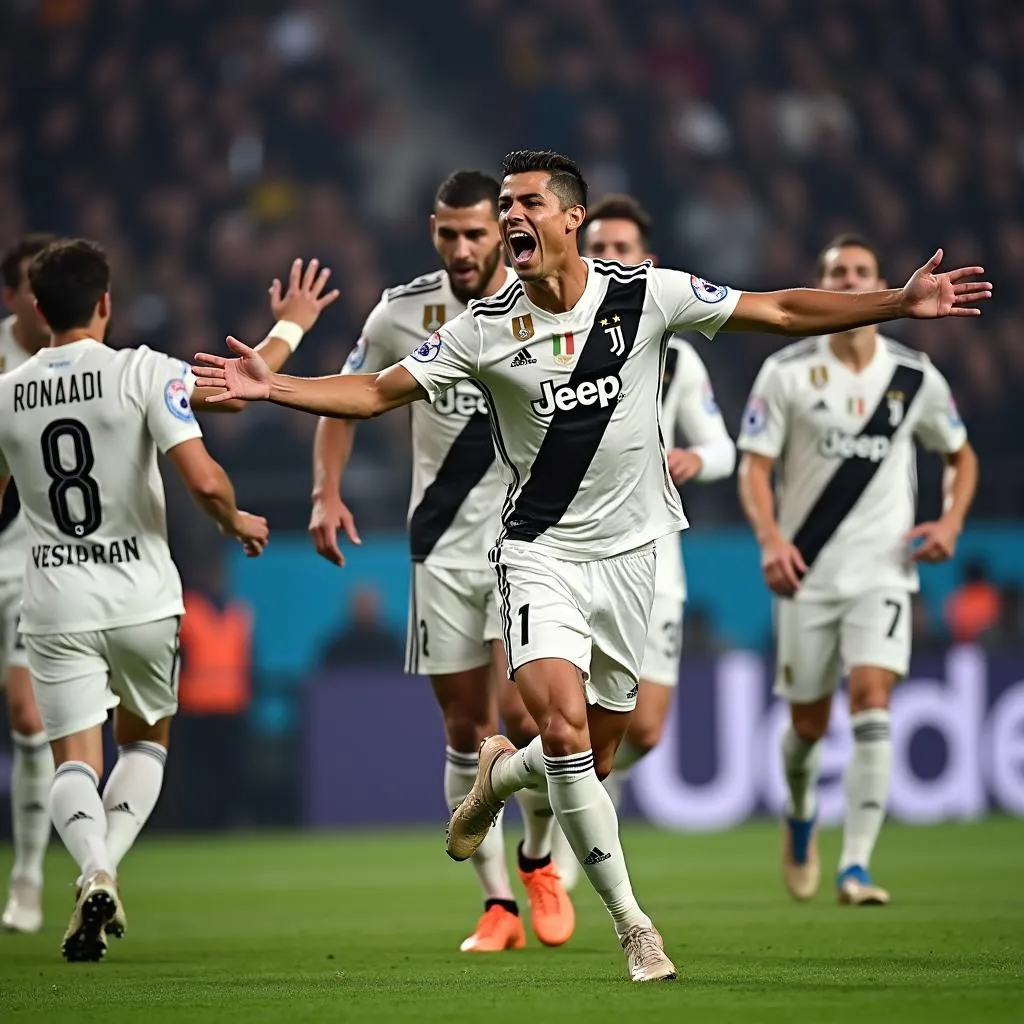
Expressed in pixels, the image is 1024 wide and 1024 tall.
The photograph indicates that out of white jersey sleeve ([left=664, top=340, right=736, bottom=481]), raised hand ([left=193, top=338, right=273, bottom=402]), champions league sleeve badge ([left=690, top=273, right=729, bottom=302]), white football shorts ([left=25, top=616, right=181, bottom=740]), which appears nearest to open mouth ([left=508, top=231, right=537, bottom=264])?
champions league sleeve badge ([left=690, top=273, right=729, bottom=302])

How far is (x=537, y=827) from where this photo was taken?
265 inches

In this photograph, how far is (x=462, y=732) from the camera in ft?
22.2

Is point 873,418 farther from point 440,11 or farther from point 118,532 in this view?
point 440,11

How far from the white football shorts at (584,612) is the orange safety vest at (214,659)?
7.34 metres

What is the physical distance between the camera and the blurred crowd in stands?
17.3 m

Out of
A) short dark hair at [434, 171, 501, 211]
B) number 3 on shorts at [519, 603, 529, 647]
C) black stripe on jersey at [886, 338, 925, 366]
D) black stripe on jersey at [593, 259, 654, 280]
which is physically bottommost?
number 3 on shorts at [519, 603, 529, 647]

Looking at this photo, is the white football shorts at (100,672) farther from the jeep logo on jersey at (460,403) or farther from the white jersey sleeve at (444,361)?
the white jersey sleeve at (444,361)

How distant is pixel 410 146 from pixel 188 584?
7347 mm

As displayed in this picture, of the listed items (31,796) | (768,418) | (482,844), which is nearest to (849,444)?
(768,418)

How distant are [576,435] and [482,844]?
1.74m

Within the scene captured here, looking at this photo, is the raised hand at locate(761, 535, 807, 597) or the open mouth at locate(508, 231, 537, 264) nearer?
the open mouth at locate(508, 231, 537, 264)

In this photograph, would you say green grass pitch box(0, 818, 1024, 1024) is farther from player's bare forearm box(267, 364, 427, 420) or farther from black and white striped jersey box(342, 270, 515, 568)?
player's bare forearm box(267, 364, 427, 420)

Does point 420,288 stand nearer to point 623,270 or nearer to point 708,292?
point 623,270

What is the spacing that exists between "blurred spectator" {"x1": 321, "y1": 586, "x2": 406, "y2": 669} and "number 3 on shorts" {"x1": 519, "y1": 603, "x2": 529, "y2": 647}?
7479mm
